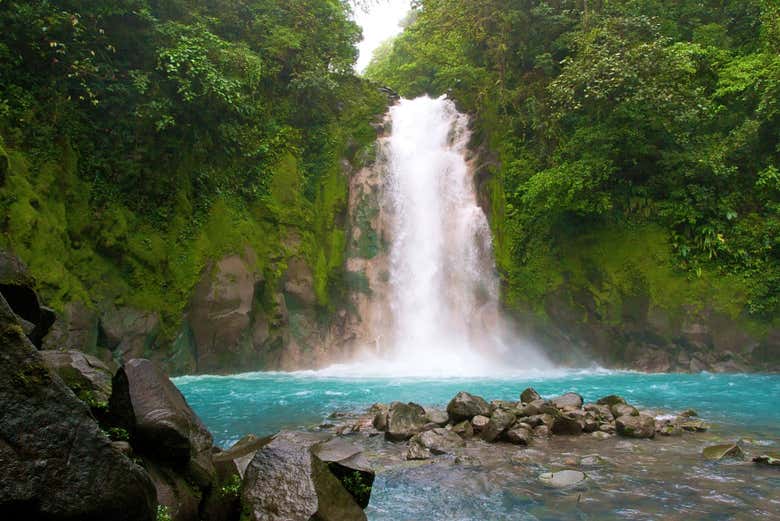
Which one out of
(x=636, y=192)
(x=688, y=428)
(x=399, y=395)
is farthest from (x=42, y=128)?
(x=636, y=192)

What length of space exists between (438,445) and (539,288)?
10.7m

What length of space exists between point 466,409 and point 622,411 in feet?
8.42

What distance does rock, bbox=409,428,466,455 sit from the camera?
273 inches

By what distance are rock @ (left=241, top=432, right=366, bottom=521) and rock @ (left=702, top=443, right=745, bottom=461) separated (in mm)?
4730

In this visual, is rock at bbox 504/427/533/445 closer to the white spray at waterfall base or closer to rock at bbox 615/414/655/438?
rock at bbox 615/414/655/438

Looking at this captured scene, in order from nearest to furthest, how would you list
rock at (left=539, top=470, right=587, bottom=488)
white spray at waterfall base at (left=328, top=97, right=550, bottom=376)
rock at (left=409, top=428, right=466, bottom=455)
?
rock at (left=539, top=470, right=587, bottom=488)
rock at (left=409, top=428, right=466, bottom=455)
white spray at waterfall base at (left=328, top=97, right=550, bottom=376)

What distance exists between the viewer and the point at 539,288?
16.7 m

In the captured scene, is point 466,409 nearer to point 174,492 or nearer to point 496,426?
→ point 496,426

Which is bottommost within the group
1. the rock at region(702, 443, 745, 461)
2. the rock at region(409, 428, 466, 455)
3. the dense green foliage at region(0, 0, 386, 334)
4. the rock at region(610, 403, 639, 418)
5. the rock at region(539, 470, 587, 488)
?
the rock at region(539, 470, 587, 488)

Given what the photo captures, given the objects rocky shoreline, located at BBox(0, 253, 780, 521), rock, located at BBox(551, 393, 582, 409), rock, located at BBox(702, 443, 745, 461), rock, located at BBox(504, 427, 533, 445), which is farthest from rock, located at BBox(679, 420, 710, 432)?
rock, located at BBox(504, 427, 533, 445)

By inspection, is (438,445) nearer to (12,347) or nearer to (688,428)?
(688,428)

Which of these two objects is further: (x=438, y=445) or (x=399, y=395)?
(x=399, y=395)

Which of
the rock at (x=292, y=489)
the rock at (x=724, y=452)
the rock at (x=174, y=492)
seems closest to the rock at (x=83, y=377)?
the rock at (x=174, y=492)

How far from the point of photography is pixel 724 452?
20.9ft
